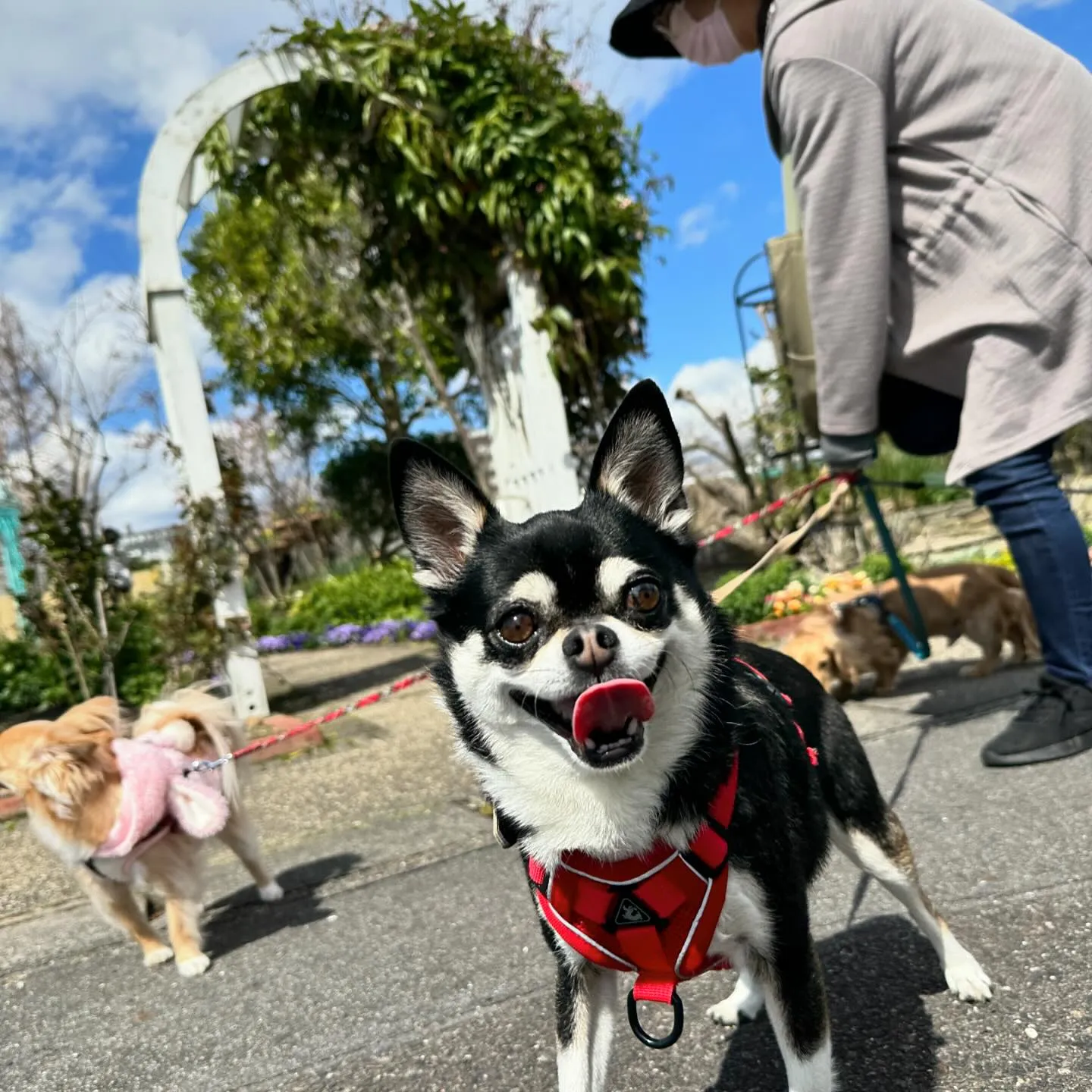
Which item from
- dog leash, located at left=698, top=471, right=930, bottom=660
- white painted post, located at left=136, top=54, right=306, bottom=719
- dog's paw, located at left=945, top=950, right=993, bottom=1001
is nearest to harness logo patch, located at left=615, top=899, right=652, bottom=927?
dog's paw, located at left=945, top=950, right=993, bottom=1001

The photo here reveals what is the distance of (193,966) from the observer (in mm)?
2912

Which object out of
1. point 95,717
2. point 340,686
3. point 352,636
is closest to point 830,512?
point 95,717

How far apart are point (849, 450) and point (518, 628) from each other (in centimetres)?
203

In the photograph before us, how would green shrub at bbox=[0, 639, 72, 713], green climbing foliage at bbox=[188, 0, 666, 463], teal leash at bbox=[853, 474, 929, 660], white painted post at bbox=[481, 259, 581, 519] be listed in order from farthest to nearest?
green shrub at bbox=[0, 639, 72, 713] < white painted post at bbox=[481, 259, 581, 519] < green climbing foliage at bbox=[188, 0, 666, 463] < teal leash at bbox=[853, 474, 929, 660]

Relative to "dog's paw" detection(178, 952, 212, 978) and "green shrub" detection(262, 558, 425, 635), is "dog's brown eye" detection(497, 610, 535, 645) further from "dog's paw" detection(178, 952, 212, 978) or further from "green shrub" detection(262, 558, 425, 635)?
"green shrub" detection(262, 558, 425, 635)

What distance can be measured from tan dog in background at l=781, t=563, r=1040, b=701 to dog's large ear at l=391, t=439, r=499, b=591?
3175mm

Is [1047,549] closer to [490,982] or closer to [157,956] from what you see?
[490,982]

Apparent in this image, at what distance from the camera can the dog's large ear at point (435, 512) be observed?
176 cm

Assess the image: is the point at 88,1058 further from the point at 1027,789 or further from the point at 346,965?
the point at 1027,789

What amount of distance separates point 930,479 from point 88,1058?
14.1ft

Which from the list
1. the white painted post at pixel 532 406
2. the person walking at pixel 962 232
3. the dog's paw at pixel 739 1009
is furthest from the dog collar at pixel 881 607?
the dog's paw at pixel 739 1009

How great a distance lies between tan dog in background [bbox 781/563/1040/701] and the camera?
464cm

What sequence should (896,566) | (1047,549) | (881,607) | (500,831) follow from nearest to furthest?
(500,831) → (1047,549) → (896,566) → (881,607)

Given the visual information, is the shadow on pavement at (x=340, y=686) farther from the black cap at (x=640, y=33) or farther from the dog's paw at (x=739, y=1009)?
the dog's paw at (x=739, y=1009)
